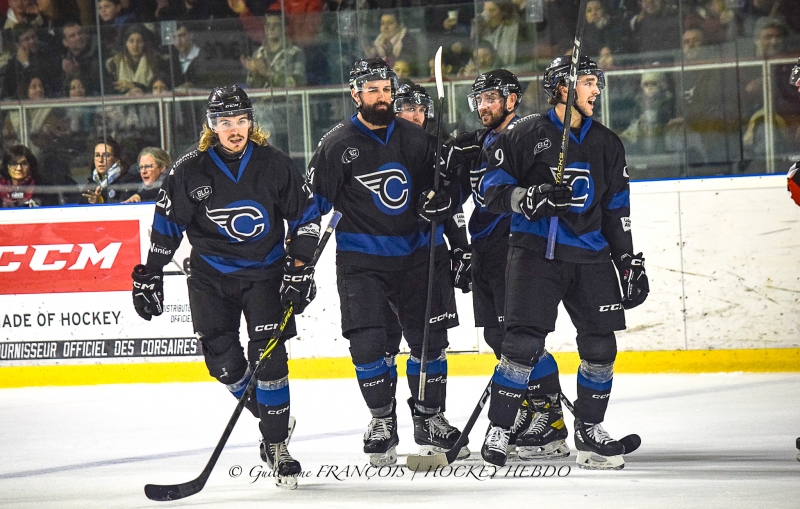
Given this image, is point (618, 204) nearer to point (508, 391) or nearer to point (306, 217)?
point (508, 391)

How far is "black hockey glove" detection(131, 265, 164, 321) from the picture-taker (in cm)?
365

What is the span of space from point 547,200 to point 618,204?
336 millimetres

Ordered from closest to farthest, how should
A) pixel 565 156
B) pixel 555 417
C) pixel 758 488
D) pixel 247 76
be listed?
pixel 758 488 < pixel 565 156 < pixel 555 417 < pixel 247 76

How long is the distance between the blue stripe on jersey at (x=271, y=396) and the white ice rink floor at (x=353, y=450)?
0.27 m

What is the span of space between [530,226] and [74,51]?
3960 mm

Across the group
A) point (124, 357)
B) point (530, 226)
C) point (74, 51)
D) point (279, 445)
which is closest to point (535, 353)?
point (530, 226)

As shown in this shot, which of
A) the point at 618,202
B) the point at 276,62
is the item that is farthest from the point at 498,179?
the point at 276,62

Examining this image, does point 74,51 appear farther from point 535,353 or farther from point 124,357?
point 535,353

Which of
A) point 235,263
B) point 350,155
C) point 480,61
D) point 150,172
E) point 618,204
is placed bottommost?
point 235,263

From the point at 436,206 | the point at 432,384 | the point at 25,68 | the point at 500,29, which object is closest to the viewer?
the point at 436,206

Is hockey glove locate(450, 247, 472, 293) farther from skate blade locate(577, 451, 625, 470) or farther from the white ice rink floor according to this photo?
skate blade locate(577, 451, 625, 470)

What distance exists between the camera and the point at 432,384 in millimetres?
3994

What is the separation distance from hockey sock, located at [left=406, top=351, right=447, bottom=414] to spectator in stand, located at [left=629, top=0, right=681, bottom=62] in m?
2.79

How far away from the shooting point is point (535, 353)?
3.58 m
